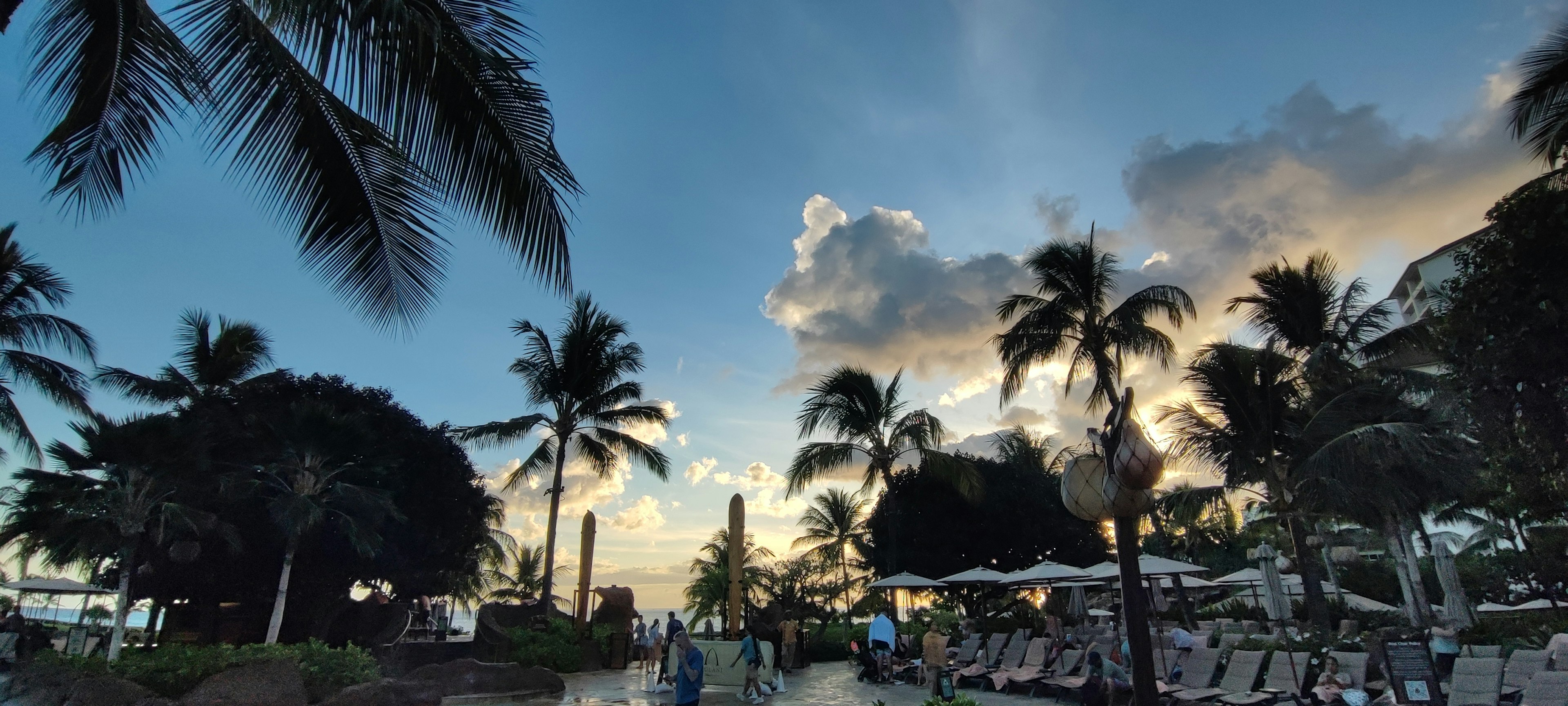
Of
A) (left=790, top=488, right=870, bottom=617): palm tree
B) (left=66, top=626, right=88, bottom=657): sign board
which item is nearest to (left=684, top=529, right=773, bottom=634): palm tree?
(left=790, top=488, right=870, bottom=617): palm tree

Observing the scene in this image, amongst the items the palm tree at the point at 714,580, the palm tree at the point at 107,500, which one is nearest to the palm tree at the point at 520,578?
the palm tree at the point at 714,580

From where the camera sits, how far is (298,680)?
973 centimetres

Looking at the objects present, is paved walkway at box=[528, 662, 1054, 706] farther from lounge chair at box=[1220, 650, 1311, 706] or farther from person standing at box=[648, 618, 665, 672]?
lounge chair at box=[1220, 650, 1311, 706]

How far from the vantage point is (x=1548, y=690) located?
724cm

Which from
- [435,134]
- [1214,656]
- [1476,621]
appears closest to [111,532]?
[435,134]

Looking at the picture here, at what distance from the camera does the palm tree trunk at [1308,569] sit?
52.6ft

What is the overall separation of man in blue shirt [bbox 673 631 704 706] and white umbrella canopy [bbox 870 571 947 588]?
41.0 ft

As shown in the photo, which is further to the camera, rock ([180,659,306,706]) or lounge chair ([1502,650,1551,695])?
rock ([180,659,306,706])

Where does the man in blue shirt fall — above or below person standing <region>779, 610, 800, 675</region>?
above

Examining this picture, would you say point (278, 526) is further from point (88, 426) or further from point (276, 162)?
point (276, 162)

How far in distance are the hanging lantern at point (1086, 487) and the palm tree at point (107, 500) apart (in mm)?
16561

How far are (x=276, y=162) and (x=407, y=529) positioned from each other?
68.6 feet

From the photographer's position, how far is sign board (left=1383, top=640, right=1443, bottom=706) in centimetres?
810

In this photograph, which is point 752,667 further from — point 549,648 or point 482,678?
point 549,648
